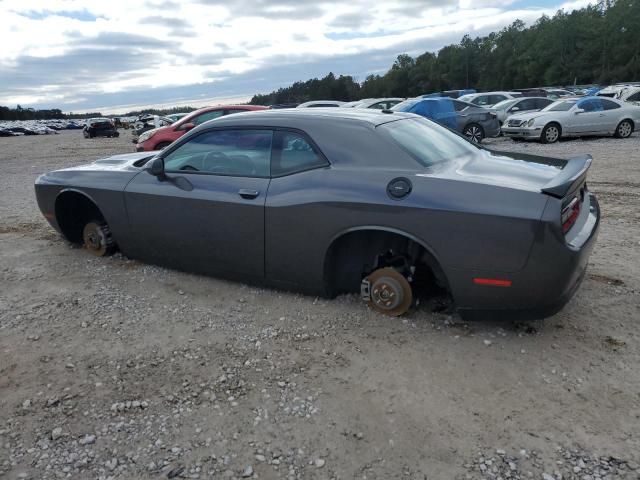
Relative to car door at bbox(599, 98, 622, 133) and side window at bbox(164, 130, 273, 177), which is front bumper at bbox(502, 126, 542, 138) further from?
side window at bbox(164, 130, 273, 177)

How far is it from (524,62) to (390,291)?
99.0 m

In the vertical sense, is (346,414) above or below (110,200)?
below

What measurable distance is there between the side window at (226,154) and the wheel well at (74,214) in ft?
4.32

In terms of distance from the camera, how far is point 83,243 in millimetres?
5398

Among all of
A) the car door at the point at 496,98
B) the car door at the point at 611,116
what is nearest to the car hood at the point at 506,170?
the car door at the point at 611,116

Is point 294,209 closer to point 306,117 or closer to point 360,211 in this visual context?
point 360,211

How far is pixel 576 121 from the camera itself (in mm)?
14719

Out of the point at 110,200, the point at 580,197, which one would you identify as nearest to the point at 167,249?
the point at 110,200

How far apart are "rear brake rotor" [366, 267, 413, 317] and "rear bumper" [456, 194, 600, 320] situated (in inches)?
16.6

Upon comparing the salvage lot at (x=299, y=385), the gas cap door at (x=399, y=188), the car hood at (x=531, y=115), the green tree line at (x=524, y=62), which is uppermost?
the green tree line at (x=524, y=62)

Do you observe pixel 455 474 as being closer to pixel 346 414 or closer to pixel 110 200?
pixel 346 414

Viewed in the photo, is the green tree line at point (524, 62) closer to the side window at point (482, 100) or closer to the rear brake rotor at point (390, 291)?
the side window at point (482, 100)

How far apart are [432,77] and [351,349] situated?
107 meters

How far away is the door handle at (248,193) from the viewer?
12.5 feet
